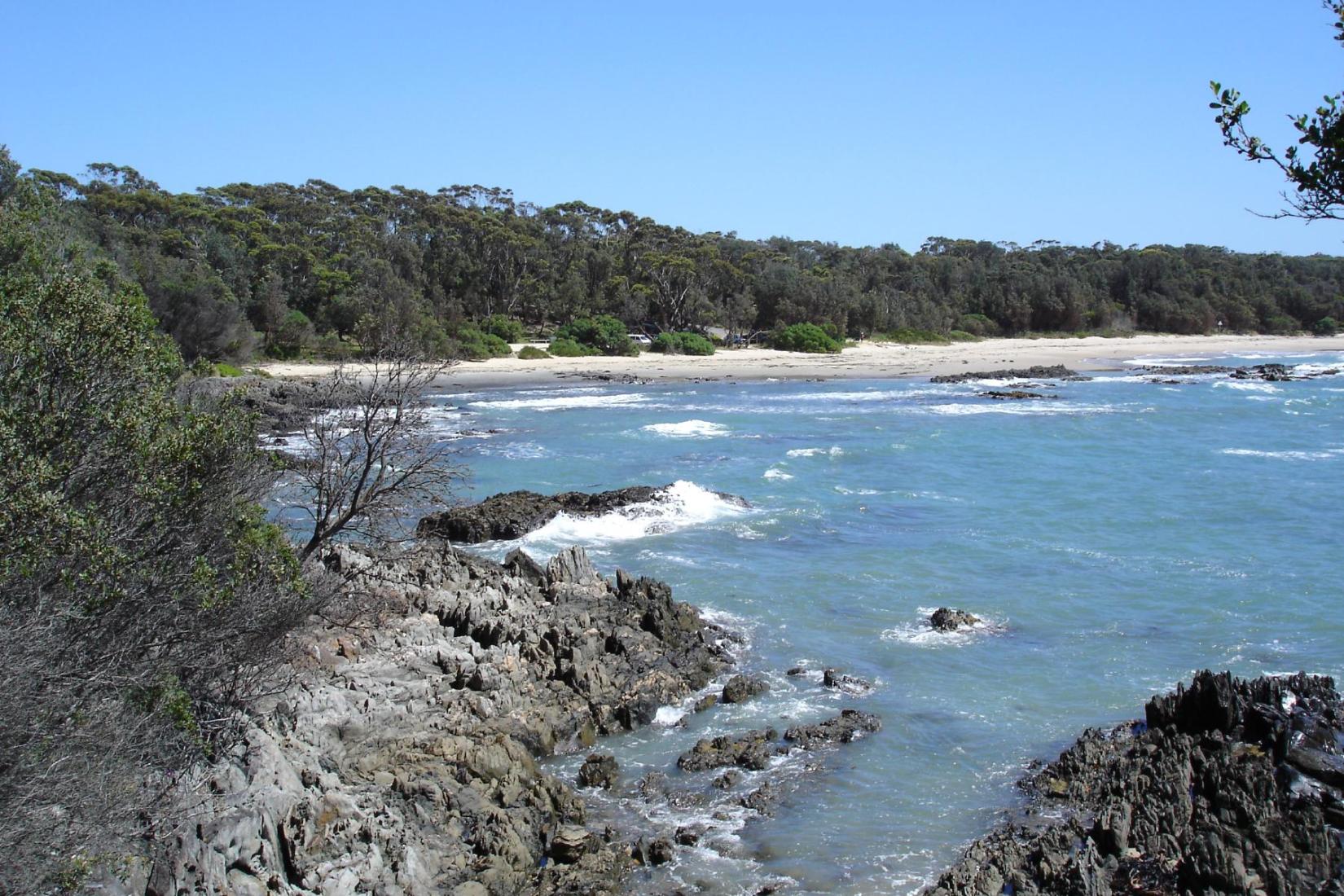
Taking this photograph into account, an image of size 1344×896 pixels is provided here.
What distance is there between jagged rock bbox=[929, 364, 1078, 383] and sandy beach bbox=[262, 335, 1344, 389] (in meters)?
2.07

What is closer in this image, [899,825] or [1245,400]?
[899,825]

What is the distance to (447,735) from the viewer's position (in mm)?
10930

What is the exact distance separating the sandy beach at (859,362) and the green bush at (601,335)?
1.81 metres

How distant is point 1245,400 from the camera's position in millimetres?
A: 48156

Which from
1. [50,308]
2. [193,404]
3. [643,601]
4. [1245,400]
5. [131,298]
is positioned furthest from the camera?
[1245,400]

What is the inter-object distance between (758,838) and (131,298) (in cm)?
777

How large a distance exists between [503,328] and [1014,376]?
29.6 metres

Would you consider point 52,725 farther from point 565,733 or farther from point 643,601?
point 643,601

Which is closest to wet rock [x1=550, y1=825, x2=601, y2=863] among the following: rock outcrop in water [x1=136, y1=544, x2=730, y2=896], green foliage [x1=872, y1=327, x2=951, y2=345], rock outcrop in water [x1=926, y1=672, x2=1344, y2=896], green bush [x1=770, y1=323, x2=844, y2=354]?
rock outcrop in water [x1=136, y1=544, x2=730, y2=896]

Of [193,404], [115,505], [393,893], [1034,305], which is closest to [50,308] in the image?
[115,505]

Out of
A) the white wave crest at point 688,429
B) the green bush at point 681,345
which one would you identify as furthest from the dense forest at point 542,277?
the white wave crest at point 688,429

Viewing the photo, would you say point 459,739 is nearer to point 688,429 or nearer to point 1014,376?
point 688,429

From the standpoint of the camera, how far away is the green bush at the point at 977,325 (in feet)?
282

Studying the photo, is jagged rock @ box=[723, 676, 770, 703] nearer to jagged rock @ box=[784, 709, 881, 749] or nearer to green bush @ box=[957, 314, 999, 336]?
jagged rock @ box=[784, 709, 881, 749]
